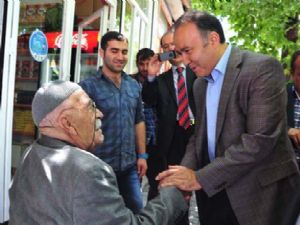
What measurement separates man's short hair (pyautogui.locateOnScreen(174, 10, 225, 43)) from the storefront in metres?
2.14

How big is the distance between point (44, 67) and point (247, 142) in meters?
3.35

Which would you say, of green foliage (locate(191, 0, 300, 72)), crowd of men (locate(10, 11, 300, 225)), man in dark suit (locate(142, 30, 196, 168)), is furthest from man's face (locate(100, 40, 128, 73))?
green foliage (locate(191, 0, 300, 72))

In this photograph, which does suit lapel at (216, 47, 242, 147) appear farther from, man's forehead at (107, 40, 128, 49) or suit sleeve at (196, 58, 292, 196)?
man's forehead at (107, 40, 128, 49)

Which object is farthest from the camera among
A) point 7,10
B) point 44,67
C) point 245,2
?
point 245,2

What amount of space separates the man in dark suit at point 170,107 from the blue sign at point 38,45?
1.27 m

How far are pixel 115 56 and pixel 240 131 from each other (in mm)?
1897

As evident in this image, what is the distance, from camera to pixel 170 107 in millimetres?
4105

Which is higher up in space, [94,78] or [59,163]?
[94,78]

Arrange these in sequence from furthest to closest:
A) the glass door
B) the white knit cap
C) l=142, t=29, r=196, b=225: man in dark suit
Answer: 1. the glass door
2. l=142, t=29, r=196, b=225: man in dark suit
3. the white knit cap

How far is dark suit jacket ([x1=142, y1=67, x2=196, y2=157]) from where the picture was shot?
13.4ft

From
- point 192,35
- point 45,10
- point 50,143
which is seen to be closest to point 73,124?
point 50,143

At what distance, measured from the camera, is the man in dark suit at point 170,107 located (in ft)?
13.2

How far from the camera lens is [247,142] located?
218 cm

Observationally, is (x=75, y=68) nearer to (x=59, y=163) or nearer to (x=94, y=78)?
(x=94, y=78)
